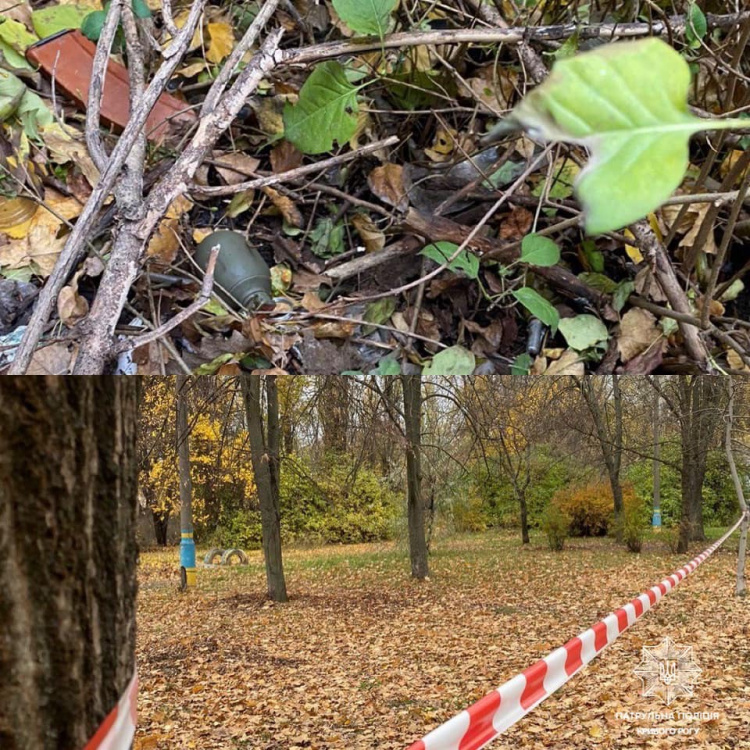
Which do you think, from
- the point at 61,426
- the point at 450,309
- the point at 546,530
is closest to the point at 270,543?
the point at 546,530

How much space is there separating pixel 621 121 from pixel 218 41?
1650mm

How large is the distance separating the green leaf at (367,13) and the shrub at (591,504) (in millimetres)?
3561

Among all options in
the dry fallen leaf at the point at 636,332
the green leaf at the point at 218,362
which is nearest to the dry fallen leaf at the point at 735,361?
the dry fallen leaf at the point at 636,332

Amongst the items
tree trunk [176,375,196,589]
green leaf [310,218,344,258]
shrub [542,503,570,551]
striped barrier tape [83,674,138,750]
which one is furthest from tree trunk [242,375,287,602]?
striped barrier tape [83,674,138,750]

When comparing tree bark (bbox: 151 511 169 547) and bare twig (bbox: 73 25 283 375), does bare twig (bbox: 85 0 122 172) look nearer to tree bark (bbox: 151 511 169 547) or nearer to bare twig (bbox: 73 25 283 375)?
bare twig (bbox: 73 25 283 375)

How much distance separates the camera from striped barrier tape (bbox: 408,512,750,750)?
100cm

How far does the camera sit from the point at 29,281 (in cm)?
130

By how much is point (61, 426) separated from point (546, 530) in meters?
4.29

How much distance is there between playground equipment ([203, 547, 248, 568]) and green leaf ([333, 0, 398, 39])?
294 centimetres

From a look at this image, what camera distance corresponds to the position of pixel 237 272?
1353 millimetres

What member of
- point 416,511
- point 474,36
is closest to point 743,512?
point 416,511

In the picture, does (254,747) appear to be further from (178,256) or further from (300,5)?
(300,5)

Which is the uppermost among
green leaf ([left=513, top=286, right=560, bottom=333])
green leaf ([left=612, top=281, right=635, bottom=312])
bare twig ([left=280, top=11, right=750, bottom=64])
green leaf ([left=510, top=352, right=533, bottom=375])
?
bare twig ([left=280, top=11, right=750, bottom=64])

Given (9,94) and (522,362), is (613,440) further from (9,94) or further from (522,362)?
(9,94)
